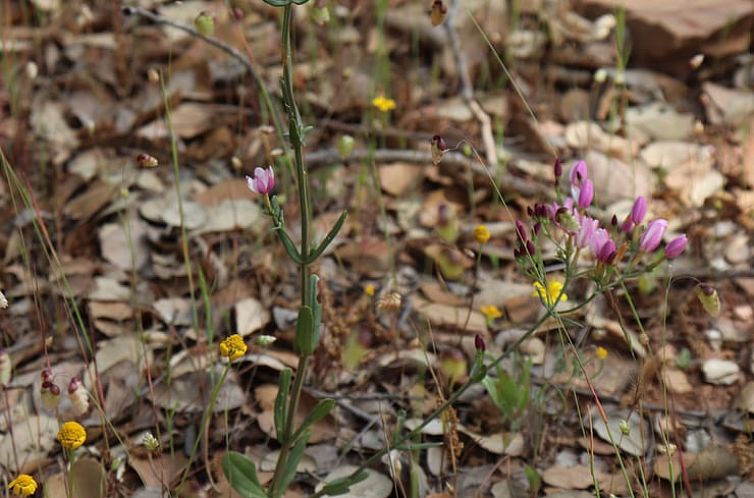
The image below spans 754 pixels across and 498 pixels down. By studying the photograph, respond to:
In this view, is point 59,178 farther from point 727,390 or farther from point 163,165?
point 727,390

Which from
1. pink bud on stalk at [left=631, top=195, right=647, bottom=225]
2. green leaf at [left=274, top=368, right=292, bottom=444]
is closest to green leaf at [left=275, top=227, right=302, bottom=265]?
green leaf at [left=274, top=368, right=292, bottom=444]

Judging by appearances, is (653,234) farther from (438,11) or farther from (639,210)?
(438,11)

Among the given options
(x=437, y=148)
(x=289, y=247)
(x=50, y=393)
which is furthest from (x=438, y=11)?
(x=50, y=393)

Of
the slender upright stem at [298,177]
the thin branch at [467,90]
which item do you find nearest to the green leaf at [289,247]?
the slender upright stem at [298,177]

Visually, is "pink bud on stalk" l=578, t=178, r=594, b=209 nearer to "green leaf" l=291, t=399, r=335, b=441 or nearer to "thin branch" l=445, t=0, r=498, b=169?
"green leaf" l=291, t=399, r=335, b=441

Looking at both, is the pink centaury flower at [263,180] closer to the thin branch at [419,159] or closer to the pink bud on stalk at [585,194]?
the pink bud on stalk at [585,194]

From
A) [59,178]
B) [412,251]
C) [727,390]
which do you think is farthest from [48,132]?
[727,390]
